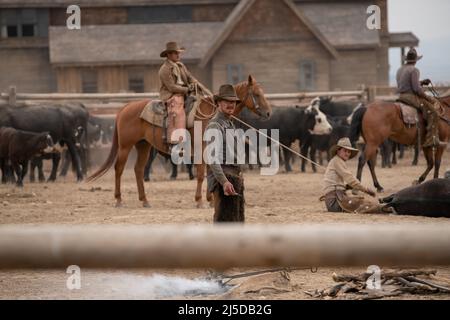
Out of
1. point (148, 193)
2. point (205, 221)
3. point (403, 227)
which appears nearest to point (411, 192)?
point (205, 221)

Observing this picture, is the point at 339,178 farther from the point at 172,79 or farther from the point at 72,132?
the point at 72,132

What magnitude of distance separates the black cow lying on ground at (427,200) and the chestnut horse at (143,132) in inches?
130

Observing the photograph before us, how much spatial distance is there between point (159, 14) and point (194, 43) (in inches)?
180

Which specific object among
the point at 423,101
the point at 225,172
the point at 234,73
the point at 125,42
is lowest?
the point at 225,172

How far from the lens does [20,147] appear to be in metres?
20.3

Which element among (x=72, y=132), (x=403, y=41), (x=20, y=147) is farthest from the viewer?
(x=403, y=41)

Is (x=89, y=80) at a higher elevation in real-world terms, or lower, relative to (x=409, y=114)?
higher

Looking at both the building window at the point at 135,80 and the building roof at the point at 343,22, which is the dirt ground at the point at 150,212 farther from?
the building roof at the point at 343,22

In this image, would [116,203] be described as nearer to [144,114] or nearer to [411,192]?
[144,114]

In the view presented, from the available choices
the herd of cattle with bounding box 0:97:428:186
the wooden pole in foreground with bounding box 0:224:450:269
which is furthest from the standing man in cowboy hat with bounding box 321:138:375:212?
the wooden pole in foreground with bounding box 0:224:450:269

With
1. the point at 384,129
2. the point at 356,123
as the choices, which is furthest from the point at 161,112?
the point at 384,129

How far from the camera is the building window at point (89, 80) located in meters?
43.0

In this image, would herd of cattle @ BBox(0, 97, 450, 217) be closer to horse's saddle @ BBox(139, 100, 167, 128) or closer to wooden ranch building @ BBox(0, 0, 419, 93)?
horse's saddle @ BBox(139, 100, 167, 128)

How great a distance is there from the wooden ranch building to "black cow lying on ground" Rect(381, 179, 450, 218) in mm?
28580
